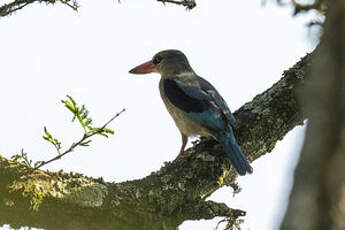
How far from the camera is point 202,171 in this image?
3635mm

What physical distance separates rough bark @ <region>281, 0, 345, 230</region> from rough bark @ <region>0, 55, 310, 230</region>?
7.32ft

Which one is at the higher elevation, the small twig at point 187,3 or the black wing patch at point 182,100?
the black wing patch at point 182,100

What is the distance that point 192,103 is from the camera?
5.30 metres

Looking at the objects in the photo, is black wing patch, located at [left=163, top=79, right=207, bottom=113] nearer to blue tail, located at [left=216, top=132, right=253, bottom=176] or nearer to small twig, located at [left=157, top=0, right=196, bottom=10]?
blue tail, located at [left=216, top=132, right=253, bottom=176]

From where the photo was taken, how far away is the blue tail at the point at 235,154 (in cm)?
386

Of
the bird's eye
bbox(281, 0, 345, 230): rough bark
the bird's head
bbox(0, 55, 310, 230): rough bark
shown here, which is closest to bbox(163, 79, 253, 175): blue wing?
bbox(0, 55, 310, 230): rough bark

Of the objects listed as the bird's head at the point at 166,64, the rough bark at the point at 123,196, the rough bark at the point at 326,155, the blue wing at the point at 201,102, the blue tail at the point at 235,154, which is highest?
the bird's head at the point at 166,64

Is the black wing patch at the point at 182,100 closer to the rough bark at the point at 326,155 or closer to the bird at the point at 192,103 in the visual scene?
the bird at the point at 192,103

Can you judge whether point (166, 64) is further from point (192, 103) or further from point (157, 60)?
point (192, 103)

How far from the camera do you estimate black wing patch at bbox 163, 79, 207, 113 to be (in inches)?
206

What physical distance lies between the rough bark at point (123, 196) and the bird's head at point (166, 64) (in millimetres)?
2555

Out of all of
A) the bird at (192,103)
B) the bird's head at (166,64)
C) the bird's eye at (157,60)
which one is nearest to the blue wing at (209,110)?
the bird at (192,103)

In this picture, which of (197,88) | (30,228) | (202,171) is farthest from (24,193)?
(197,88)

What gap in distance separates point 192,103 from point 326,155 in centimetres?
449
